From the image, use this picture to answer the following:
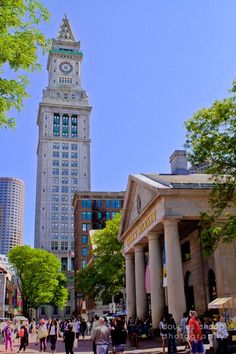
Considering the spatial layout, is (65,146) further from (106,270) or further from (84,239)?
(106,270)

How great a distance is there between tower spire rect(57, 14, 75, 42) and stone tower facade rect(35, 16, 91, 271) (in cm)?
46

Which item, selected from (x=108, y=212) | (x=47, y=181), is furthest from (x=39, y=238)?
(x=108, y=212)

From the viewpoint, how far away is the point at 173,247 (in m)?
24.8

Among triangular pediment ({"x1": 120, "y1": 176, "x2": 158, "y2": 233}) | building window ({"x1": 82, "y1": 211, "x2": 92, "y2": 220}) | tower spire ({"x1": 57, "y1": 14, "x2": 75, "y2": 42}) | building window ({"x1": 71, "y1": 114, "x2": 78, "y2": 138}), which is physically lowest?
triangular pediment ({"x1": 120, "y1": 176, "x2": 158, "y2": 233})

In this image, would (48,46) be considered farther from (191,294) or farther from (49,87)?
(49,87)

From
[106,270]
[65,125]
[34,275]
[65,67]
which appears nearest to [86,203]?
[34,275]

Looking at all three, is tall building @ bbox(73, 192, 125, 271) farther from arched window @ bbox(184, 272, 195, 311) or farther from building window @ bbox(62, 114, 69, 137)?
building window @ bbox(62, 114, 69, 137)

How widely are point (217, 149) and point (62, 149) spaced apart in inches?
5700

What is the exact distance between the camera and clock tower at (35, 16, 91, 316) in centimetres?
14850

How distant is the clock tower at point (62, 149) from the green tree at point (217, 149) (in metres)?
128

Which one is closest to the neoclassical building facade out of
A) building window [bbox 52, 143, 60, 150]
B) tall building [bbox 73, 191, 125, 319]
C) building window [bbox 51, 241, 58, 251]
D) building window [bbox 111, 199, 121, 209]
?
tall building [bbox 73, 191, 125, 319]

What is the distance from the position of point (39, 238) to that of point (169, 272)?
5018 inches

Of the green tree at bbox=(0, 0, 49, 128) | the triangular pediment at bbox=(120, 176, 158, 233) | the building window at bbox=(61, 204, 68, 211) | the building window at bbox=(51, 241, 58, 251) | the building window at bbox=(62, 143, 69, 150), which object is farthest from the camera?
the building window at bbox=(62, 143, 69, 150)

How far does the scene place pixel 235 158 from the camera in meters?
18.0
